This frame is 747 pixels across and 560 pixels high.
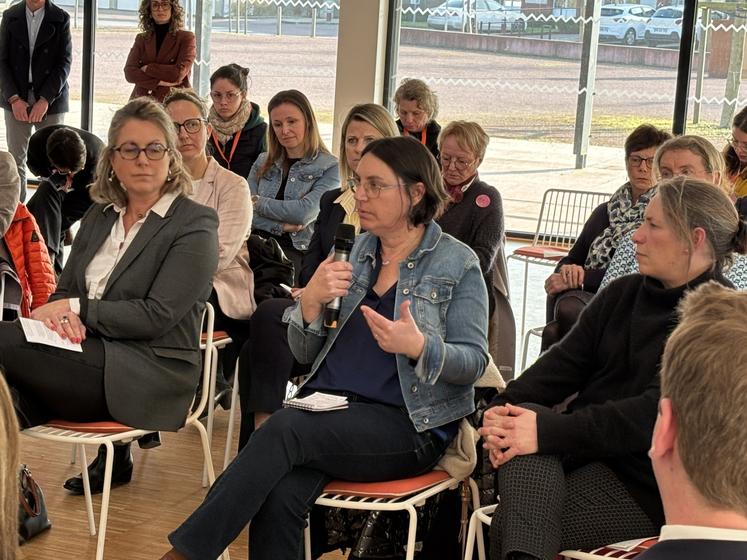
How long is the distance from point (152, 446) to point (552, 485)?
86.9 inches

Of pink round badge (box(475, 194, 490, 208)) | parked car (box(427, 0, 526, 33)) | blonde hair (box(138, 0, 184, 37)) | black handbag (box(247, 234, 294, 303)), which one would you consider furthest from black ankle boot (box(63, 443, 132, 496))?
parked car (box(427, 0, 526, 33))

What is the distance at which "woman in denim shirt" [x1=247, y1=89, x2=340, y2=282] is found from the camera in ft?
16.1

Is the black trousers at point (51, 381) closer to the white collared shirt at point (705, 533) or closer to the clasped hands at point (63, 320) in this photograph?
the clasped hands at point (63, 320)

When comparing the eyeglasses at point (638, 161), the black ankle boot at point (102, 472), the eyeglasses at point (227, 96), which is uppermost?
the eyeglasses at point (227, 96)

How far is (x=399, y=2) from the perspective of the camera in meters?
9.41

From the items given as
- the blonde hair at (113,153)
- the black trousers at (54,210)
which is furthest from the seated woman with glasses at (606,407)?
the black trousers at (54,210)

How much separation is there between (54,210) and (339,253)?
320cm

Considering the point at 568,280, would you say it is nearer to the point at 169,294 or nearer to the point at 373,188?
the point at 373,188

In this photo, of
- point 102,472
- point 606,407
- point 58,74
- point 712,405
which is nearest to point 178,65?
point 58,74

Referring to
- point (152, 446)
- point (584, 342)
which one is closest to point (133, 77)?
point (152, 446)

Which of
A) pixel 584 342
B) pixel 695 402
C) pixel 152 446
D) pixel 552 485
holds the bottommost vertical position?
pixel 152 446

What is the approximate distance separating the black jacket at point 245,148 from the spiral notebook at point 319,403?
9.89 ft

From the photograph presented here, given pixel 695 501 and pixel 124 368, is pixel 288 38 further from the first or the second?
pixel 695 501

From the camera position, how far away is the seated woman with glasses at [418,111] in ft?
19.1
